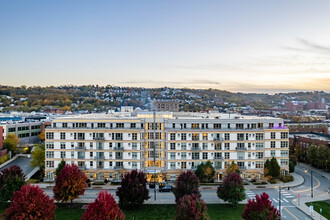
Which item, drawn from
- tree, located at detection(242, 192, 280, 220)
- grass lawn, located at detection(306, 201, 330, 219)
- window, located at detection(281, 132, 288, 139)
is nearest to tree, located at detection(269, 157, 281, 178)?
window, located at detection(281, 132, 288, 139)

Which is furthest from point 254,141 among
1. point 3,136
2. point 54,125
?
point 3,136

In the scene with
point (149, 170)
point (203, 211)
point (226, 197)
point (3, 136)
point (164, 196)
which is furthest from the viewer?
point (3, 136)

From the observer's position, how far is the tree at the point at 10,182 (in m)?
47.4

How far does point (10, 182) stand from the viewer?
157 ft

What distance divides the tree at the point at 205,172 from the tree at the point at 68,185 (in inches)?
970

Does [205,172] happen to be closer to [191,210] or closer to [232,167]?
[232,167]

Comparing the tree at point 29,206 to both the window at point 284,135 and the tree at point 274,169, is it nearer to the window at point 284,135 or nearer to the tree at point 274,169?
the tree at point 274,169

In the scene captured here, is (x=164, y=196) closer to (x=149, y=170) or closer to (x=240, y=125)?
(x=149, y=170)

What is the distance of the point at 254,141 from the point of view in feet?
218

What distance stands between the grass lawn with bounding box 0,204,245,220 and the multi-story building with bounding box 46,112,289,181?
15931 millimetres

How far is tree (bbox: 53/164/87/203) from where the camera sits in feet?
156

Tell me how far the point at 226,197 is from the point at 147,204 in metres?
13.5

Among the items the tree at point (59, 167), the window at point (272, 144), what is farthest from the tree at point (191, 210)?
the window at point (272, 144)

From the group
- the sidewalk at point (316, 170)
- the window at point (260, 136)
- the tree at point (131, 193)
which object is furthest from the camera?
the sidewalk at point (316, 170)
